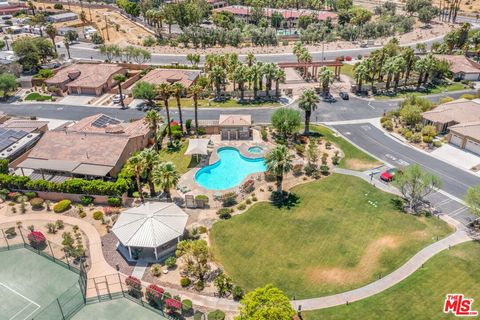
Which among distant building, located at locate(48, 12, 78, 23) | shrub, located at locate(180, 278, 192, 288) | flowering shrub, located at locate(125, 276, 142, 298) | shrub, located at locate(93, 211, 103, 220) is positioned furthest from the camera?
distant building, located at locate(48, 12, 78, 23)

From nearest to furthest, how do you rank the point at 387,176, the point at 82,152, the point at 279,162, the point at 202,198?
1. the point at 279,162
2. the point at 202,198
3. the point at 387,176
4. the point at 82,152

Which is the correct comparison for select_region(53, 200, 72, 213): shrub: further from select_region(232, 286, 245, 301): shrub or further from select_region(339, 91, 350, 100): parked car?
select_region(339, 91, 350, 100): parked car

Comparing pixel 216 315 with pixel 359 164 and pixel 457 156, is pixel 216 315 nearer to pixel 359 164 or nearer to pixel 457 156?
pixel 359 164

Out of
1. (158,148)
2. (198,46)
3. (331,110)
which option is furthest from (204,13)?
(158,148)

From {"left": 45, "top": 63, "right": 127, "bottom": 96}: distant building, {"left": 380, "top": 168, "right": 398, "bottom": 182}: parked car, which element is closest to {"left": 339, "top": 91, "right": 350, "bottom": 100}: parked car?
{"left": 380, "top": 168, "right": 398, "bottom": 182}: parked car

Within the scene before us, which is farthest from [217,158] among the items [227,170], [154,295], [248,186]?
[154,295]

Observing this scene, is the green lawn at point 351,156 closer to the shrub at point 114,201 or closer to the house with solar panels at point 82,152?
the house with solar panels at point 82,152

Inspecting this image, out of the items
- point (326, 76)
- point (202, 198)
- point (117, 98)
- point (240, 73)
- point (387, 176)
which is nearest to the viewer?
point (202, 198)
